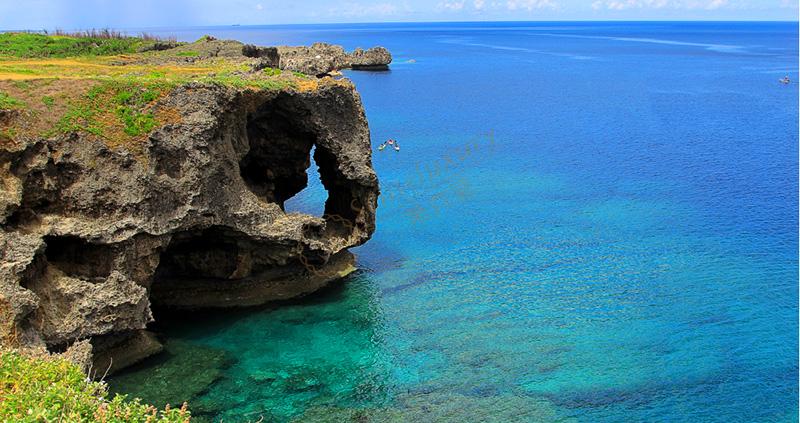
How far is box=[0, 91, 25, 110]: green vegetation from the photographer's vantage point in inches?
1079

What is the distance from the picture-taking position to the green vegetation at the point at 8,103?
27.4m

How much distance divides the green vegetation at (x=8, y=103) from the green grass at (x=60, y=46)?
56.7 ft

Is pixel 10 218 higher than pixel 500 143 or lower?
higher

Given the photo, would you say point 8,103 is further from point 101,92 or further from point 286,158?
point 286,158

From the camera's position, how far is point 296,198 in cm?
5238

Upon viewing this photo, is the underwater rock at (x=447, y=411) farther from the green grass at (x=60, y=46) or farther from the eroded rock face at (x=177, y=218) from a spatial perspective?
the green grass at (x=60, y=46)

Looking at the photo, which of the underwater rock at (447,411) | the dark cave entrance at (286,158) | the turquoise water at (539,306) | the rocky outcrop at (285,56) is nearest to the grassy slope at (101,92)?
the dark cave entrance at (286,158)

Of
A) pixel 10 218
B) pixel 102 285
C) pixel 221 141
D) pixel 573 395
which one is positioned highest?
pixel 221 141

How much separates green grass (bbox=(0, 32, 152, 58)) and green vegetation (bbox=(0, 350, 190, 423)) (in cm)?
3175

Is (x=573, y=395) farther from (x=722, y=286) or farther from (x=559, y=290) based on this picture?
(x=722, y=286)

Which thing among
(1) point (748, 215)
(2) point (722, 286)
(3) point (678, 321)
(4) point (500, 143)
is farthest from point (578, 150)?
(3) point (678, 321)

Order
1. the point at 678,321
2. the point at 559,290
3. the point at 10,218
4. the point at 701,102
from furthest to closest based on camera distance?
the point at 701,102
the point at 559,290
the point at 678,321
the point at 10,218

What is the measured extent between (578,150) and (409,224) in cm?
2919

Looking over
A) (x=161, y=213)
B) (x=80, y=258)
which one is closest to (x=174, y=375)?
(x=80, y=258)
